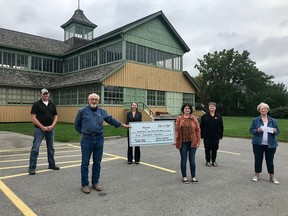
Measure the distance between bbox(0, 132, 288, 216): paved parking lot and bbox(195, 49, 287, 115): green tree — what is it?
4494 centimetres

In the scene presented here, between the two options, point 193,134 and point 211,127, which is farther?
point 211,127

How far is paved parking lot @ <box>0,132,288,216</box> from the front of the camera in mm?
4312

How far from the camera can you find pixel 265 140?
20.2 ft

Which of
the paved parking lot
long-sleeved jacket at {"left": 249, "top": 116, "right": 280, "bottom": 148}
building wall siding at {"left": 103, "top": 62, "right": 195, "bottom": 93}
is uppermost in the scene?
building wall siding at {"left": 103, "top": 62, "right": 195, "bottom": 93}

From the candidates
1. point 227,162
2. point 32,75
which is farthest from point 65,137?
point 32,75

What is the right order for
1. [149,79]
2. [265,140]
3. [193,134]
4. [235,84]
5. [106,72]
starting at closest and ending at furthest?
[193,134] < [265,140] < [106,72] < [149,79] < [235,84]

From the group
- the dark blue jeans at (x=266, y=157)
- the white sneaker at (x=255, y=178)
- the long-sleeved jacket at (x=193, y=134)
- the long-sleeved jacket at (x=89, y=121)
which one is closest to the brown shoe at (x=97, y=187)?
the long-sleeved jacket at (x=89, y=121)

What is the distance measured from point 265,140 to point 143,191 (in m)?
3.01

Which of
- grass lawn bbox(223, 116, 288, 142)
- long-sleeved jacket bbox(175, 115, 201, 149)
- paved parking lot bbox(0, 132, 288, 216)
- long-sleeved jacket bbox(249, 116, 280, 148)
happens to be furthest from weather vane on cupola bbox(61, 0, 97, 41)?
long-sleeved jacket bbox(249, 116, 280, 148)

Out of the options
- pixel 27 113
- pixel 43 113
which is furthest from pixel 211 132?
pixel 27 113

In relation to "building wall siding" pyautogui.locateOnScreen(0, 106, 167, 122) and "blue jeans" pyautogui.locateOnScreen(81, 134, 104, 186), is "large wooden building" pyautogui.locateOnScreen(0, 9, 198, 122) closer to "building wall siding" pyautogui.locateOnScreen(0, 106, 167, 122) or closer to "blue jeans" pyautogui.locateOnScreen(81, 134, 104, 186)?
"building wall siding" pyautogui.locateOnScreen(0, 106, 167, 122)

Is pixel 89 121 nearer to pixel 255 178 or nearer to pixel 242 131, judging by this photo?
pixel 255 178

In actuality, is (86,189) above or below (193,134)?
below

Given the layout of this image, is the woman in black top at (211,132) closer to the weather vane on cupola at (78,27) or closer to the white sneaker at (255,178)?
the white sneaker at (255,178)
